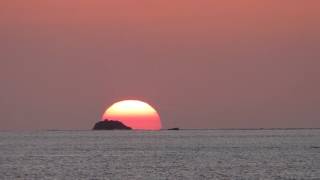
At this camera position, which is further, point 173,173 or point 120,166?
point 120,166

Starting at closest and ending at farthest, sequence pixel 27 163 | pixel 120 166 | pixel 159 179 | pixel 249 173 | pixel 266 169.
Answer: pixel 159 179
pixel 249 173
pixel 266 169
pixel 120 166
pixel 27 163

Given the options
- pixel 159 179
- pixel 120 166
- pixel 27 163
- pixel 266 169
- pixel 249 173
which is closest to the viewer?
pixel 159 179

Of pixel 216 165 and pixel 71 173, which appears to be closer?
pixel 71 173

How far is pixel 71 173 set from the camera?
124625 millimetres

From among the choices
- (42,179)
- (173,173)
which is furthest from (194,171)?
(42,179)

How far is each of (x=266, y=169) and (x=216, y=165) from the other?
43.9ft

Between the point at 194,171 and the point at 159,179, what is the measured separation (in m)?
13.9

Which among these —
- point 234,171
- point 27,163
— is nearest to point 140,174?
point 234,171

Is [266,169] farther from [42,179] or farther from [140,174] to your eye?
[42,179]

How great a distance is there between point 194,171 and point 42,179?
2316 centimetres

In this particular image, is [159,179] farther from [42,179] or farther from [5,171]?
[5,171]

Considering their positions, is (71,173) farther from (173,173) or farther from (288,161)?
(288,161)

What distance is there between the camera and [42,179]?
11412 centimetres

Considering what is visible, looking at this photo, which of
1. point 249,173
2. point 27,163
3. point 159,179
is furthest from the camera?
point 27,163
